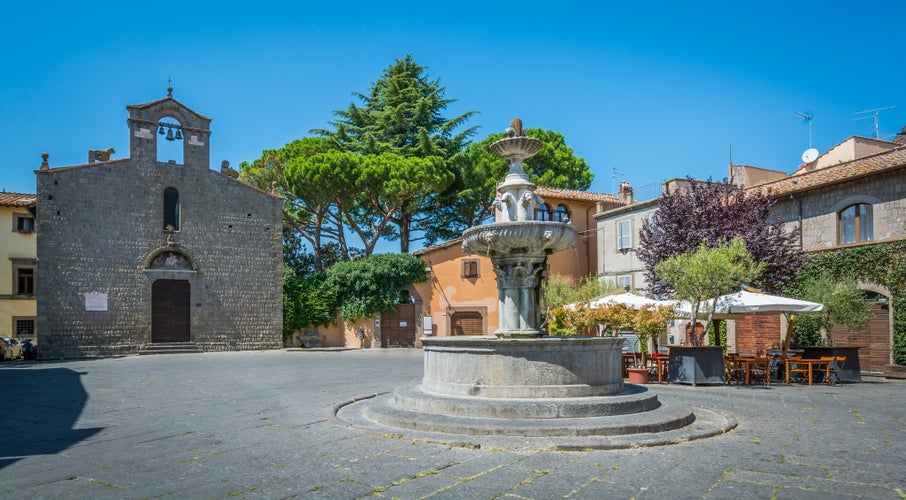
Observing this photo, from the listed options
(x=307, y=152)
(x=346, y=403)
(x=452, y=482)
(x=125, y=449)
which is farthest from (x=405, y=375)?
(x=307, y=152)

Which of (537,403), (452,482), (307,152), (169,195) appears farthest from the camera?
(307,152)

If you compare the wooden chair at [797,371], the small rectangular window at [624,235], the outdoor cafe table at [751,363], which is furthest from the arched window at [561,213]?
the outdoor cafe table at [751,363]

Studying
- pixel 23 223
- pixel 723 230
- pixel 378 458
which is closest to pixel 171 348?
pixel 23 223

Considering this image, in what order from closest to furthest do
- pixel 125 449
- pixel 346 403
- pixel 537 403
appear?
pixel 125 449, pixel 537 403, pixel 346 403

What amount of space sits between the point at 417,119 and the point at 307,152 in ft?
21.9

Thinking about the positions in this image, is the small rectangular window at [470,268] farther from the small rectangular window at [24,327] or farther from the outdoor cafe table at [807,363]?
the small rectangular window at [24,327]

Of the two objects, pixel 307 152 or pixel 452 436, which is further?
pixel 307 152

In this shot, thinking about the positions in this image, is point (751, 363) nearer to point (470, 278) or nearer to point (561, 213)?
point (470, 278)

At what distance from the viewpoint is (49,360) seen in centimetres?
2425

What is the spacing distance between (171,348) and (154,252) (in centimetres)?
401

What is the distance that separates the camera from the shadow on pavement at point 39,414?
23.5 feet

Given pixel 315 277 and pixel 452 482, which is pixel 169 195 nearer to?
pixel 315 277

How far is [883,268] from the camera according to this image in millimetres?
17828

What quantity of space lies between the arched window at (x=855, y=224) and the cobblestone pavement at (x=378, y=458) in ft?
32.2
